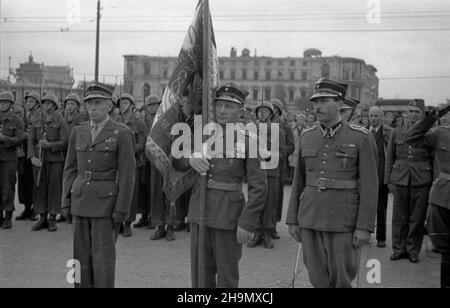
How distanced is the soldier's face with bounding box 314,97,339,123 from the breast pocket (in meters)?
0.26

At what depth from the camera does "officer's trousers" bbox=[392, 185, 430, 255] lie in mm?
6555

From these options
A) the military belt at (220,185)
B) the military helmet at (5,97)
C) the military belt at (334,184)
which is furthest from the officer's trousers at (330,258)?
the military helmet at (5,97)

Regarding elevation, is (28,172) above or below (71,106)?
below

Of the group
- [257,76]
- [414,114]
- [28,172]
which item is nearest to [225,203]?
[414,114]

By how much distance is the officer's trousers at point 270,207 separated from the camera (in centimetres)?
720

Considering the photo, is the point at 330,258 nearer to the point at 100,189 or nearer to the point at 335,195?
the point at 335,195

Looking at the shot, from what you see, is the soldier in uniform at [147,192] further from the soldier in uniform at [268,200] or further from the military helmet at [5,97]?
the military helmet at [5,97]

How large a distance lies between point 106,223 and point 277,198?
140 inches

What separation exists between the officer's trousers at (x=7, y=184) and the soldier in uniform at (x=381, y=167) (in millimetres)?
5588

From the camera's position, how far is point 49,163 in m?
8.09

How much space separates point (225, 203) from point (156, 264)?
2116 millimetres

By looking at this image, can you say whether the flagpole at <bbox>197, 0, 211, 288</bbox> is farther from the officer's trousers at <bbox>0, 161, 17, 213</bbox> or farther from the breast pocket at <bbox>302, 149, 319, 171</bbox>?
the officer's trousers at <bbox>0, 161, 17, 213</bbox>

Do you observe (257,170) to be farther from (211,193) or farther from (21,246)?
(21,246)
